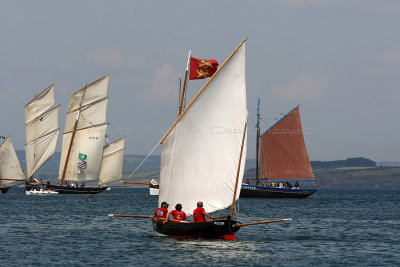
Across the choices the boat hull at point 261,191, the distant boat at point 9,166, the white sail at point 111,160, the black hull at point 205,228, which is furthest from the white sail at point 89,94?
the black hull at point 205,228

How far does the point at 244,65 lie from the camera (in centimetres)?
4100

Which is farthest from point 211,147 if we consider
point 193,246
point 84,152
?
point 84,152

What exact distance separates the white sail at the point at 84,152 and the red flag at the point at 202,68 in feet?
338

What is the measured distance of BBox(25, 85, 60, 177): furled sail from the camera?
489ft

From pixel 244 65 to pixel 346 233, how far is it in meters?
19.1

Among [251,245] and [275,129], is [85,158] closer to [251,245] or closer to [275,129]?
[275,129]

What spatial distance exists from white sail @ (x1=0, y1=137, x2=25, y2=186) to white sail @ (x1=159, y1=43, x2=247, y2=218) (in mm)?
112343

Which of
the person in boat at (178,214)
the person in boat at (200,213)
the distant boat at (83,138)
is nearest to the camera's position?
the person in boat at (200,213)

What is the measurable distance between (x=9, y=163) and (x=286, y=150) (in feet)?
228

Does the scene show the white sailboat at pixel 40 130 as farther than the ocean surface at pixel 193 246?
Yes

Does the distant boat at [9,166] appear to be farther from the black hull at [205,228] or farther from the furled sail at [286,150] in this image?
the black hull at [205,228]

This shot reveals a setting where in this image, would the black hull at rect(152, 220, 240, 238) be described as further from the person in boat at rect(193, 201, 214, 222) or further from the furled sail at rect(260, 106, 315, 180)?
the furled sail at rect(260, 106, 315, 180)

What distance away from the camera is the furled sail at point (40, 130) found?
14900cm

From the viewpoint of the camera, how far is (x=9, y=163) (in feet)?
500
